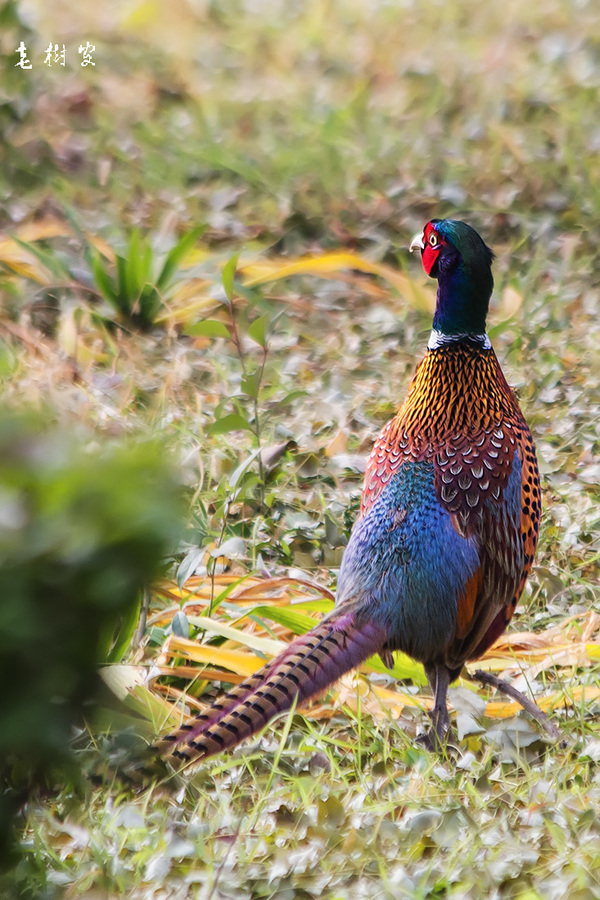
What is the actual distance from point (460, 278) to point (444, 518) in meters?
0.57

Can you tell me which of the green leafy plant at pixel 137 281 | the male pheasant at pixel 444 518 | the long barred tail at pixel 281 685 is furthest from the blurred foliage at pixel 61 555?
the green leafy plant at pixel 137 281

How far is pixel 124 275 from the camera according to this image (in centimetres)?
517

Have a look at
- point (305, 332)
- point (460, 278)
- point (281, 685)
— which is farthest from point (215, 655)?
point (305, 332)

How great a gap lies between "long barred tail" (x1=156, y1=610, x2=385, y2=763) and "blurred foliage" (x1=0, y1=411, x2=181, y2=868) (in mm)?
1103

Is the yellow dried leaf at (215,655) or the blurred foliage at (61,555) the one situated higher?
the blurred foliage at (61,555)

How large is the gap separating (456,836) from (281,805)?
38 cm

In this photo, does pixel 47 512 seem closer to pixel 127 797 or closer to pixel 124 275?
pixel 127 797

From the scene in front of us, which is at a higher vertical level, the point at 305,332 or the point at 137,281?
the point at 137,281

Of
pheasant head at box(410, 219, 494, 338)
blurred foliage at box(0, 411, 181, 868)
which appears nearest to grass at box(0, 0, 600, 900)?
blurred foliage at box(0, 411, 181, 868)

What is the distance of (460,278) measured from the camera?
2.95 meters

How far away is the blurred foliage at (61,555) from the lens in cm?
125

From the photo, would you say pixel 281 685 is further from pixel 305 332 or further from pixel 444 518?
pixel 305 332

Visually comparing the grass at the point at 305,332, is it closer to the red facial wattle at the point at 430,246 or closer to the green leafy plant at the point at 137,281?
the green leafy plant at the point at 137,281

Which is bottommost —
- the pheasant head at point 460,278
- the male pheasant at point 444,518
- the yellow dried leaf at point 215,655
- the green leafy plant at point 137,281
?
the yellow dried leaf at point 215,655
